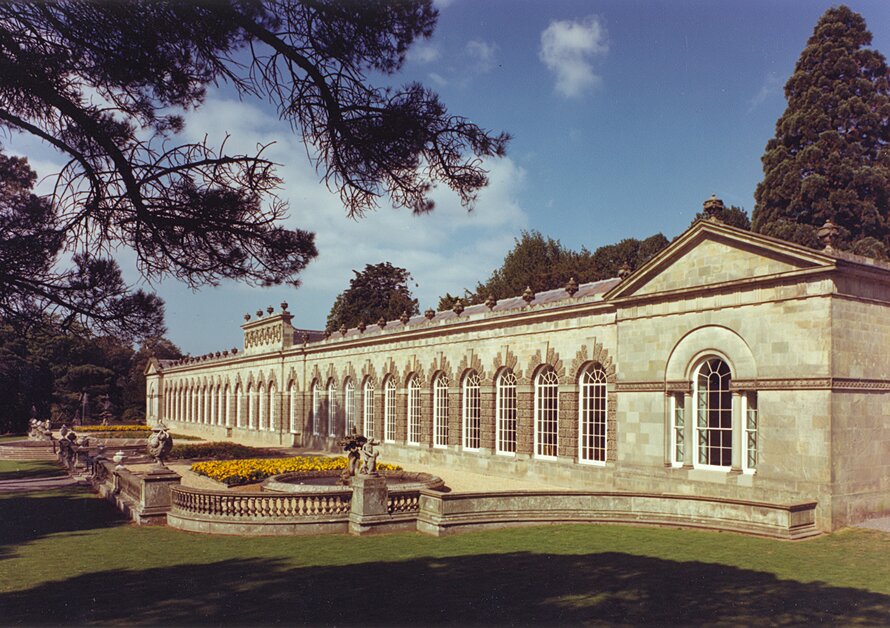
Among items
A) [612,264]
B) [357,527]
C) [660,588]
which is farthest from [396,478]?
[612,264]

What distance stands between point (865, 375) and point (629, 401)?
6.45 meters

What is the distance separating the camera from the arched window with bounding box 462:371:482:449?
98.8 feet

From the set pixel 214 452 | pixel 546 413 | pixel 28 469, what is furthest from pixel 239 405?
pixel 546 413

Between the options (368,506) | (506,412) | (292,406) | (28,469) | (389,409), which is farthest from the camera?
(292,406)

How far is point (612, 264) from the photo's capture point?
58562 mm

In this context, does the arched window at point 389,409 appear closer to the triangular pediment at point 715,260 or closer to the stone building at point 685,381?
the stone building at point 685,381

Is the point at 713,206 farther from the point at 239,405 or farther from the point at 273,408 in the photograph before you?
the point at 239,405

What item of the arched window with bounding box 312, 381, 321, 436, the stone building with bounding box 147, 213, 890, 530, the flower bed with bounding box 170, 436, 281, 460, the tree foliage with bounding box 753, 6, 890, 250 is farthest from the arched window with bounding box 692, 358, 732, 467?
the arched window with bounding box 312, 381, 321, 436

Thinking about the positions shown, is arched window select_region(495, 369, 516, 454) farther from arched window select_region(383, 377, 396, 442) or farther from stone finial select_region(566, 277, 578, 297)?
arched window select_region(383, 377, 396, 442)

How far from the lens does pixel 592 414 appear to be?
2436 centimetres

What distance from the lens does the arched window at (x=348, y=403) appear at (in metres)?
39.9

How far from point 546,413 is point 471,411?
4.92 m

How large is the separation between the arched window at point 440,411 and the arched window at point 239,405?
2869 cm

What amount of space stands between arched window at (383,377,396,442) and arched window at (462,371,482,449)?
251 inches
